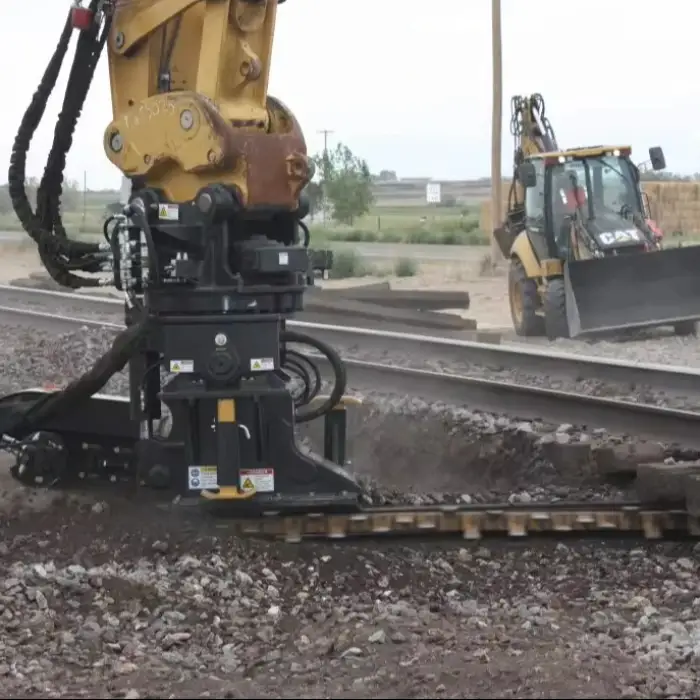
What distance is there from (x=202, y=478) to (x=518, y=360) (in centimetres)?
655

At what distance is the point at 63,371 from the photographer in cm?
1283

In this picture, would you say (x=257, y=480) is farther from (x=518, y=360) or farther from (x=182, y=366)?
(x=518, y=360)

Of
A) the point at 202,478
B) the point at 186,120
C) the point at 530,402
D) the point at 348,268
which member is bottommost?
→ the point at 530,402

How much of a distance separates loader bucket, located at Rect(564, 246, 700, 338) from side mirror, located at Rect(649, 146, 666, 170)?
4.74ft

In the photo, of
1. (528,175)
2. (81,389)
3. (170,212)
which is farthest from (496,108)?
(170,212)

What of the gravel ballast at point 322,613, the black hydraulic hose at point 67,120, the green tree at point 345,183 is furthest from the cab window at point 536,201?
the green tree at point 345,183

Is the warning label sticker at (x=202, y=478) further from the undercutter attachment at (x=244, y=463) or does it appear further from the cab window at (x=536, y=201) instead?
the cab window at (x=536, y=201)

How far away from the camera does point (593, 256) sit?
55.1ft

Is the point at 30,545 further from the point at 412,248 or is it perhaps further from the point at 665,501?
the point at 412,248

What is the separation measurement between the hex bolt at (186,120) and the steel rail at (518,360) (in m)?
6.03

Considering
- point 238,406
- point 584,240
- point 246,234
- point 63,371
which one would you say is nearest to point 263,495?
point 238,406

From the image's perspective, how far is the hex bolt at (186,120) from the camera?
6.24 meters

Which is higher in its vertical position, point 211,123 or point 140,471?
point 211,123

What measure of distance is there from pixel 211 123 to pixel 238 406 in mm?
1431
